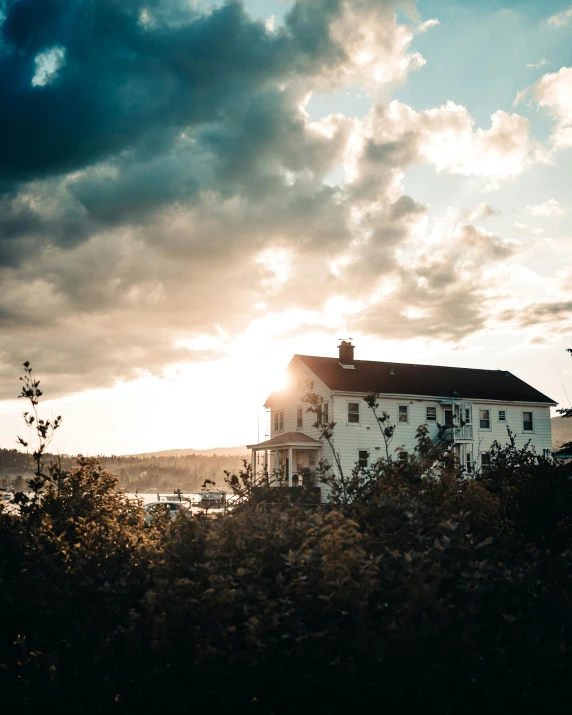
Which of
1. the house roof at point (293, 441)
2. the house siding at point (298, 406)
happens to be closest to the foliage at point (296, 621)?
the house roof at point (293, 441)

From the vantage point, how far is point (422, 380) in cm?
4228

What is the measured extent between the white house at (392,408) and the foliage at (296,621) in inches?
1217

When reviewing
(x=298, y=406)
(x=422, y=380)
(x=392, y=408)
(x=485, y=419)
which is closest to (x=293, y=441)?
(x=298, y=406)

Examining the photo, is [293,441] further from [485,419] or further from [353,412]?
[485,419]

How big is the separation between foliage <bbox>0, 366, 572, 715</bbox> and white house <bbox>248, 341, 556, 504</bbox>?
30922 mm

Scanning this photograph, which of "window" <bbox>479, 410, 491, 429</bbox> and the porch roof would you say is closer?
the porch roof

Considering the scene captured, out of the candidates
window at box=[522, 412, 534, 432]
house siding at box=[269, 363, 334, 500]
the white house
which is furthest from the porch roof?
window at box=[522, 412, 534, 432]

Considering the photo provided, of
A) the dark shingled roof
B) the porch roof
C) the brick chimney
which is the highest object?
the brick chimney

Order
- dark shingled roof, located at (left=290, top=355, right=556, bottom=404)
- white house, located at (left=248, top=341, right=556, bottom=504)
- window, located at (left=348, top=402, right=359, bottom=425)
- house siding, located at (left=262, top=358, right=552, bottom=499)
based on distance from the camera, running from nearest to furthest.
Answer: house siding, located at (left=262, top=358, right=552, bottom=499) < white house, located at (left=248, top=341, right=556, bottom=504) < window, located at (left=348, top=402, right=359, bottom=425) < dark shingled roof, located at (left=290, top=355, right=556, bottom=404)

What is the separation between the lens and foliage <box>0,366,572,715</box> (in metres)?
3.55

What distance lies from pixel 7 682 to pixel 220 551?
1.65 meters

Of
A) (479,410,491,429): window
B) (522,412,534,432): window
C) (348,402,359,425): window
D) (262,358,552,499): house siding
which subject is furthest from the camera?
(522,412,534,432): window

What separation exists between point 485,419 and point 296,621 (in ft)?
133

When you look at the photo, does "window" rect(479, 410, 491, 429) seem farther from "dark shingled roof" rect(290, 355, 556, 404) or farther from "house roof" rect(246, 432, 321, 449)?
"house roof" rect(246, 432, 321, 449)
